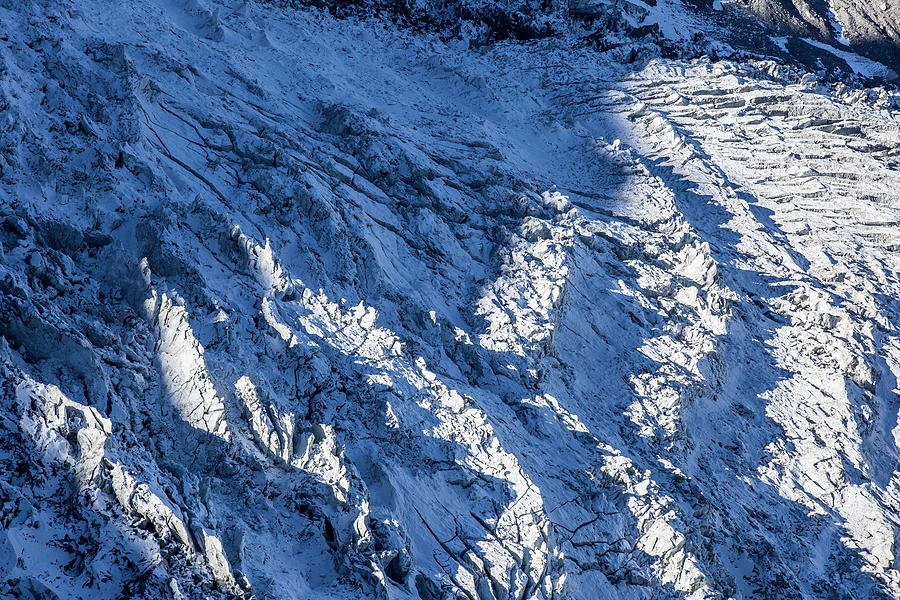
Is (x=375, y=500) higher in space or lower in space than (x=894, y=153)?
lower

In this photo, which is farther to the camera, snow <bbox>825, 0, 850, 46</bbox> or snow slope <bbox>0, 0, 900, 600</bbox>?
snow <bbox>825, 0, 850, 46</bbox>

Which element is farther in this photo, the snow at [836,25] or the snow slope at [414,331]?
the snow at [836,25]

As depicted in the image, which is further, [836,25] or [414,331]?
[836,25]

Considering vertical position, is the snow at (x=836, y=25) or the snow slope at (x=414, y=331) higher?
the snow at (x=836, y=25)

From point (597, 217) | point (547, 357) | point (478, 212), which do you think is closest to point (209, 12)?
point (478, 212)

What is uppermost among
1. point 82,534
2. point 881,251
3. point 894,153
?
point 894,153

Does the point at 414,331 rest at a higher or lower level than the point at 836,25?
lower

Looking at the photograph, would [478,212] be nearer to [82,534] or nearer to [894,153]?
[82,534]

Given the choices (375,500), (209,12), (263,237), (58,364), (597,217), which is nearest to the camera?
(58,364)
